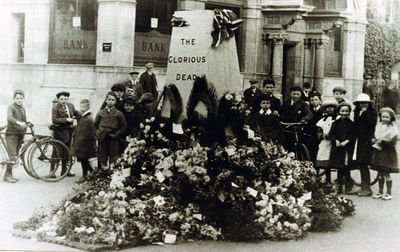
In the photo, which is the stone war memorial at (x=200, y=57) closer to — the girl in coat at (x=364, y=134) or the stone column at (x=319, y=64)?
the girl in coat at (x=364, y=134)

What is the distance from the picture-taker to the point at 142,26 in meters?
19.5

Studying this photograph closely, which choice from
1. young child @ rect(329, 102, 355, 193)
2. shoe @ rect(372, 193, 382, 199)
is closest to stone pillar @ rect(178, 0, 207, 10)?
young child @ rect(329, 102, 355, 193)

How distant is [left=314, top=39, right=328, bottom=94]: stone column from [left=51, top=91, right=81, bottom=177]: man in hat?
555 inches

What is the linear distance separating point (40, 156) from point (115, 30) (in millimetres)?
7160

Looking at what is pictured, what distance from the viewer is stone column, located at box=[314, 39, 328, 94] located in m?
24.7

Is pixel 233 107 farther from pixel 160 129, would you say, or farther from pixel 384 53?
pixel 384 53

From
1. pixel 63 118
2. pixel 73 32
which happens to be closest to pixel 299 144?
pixel 63 118

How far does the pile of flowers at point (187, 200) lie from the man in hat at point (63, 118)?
3554mm

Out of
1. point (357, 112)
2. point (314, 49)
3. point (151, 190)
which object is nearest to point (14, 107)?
point (151, 190)

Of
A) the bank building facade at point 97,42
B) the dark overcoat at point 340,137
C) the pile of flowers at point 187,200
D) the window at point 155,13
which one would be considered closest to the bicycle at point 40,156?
the pile of flowers at point 187,200

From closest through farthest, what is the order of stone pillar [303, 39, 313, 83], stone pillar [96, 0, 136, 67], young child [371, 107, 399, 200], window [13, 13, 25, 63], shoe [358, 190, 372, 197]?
young child [371, 107, 399, 200] → shoe [358, 190, 372, 197] → stone pillar [96, 0, 136, 67] → window [13, 13, 25, 63] → stone pillar [303, 39, 313, 83]

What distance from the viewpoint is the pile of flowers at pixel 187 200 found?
7.66m

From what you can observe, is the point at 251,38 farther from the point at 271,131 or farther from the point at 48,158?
the point at 48,158

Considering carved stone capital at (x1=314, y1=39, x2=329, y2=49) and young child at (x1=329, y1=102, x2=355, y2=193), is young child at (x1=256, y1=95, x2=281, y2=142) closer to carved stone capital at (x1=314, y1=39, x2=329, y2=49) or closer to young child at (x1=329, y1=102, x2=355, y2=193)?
young child at (x1=329, y1=102, x2=355, y2=193)
